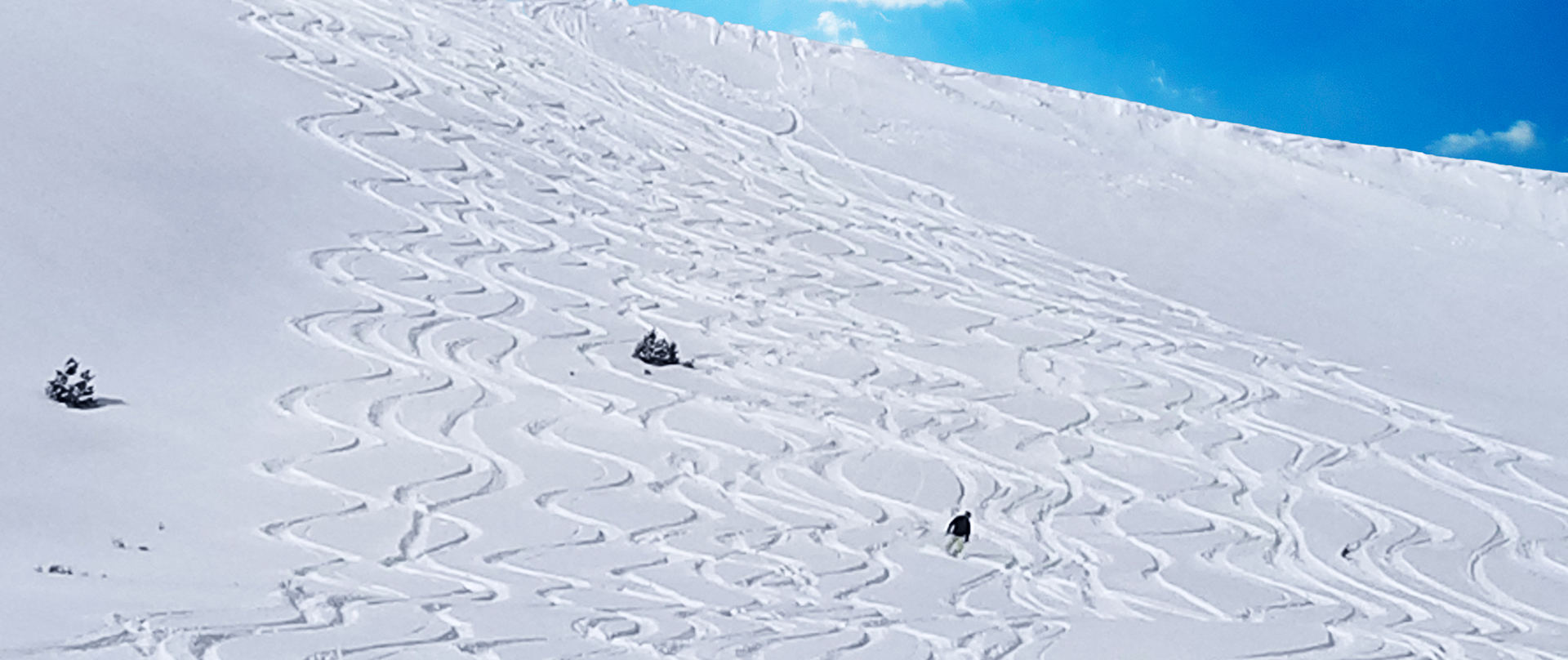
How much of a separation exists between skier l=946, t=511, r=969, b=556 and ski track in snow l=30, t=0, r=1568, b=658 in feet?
0.41

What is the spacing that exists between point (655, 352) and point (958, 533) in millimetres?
3979

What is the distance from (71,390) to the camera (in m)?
8.55

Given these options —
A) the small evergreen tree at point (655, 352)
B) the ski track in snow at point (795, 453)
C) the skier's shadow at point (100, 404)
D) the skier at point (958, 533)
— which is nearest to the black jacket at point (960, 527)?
the skier at point (958, 533)

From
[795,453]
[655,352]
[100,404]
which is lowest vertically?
[100,404]

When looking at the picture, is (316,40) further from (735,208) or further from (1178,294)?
(1178,294)

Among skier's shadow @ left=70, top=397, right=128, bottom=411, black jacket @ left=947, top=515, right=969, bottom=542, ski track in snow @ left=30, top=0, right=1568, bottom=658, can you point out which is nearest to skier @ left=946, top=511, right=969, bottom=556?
black jacket @ left=947, top=515, right=969, bottom=542

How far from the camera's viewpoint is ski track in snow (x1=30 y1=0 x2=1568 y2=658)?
678 centimetres

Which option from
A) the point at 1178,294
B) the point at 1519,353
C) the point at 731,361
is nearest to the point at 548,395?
the point at 731,361

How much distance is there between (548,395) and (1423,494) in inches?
252

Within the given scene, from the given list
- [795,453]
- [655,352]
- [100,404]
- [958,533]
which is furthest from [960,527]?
[100,404]

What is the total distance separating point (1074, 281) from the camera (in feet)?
55.8

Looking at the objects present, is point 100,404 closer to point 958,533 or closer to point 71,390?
point 71,390

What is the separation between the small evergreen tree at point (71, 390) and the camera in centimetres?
855

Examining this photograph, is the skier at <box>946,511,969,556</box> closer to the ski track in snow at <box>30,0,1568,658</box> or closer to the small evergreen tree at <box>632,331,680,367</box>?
the ski track in snow at <box>30,0,1568,658</box>
